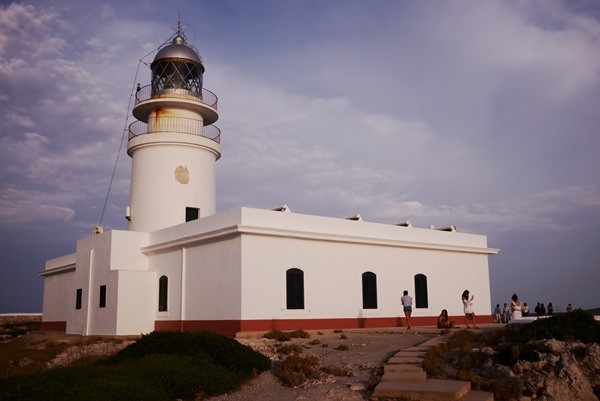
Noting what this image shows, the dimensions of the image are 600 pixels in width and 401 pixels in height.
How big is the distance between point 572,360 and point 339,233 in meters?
11.0

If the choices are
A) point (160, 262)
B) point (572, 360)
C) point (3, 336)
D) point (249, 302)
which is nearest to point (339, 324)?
point (249, 302)

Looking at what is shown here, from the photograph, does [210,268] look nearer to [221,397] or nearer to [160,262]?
[160,262]

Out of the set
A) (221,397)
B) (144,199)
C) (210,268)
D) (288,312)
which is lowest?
(221,397)

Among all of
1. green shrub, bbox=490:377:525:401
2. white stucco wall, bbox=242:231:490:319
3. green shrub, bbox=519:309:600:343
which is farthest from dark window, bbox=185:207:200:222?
green shrub, bbox=490:377:525:401

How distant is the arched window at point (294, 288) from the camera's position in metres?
19.0

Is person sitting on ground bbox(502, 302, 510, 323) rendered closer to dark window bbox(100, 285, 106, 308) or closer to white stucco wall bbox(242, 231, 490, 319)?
white stucco wall bbox(242, 231, 490, 319)

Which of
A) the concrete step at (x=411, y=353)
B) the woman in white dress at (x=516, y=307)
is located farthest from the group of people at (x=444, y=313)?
the concrete step at (x=411, y=353)

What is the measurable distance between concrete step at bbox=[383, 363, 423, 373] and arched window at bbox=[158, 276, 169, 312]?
1147cm

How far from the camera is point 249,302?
18.0 metres

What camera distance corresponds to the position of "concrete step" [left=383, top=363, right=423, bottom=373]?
34.6 ft

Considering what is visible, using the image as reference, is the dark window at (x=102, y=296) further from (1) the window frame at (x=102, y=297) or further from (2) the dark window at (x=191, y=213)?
(2) the dark window at (x=191, y=213)

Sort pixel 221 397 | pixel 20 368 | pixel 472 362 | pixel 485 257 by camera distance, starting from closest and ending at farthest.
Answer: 1. pixel 221 397
2. pixel 472 362
3. pixel 20 368
4. pixel 485 257

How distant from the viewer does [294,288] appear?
19188 mm

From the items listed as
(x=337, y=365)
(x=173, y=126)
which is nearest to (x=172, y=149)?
(x=173, y=126)
